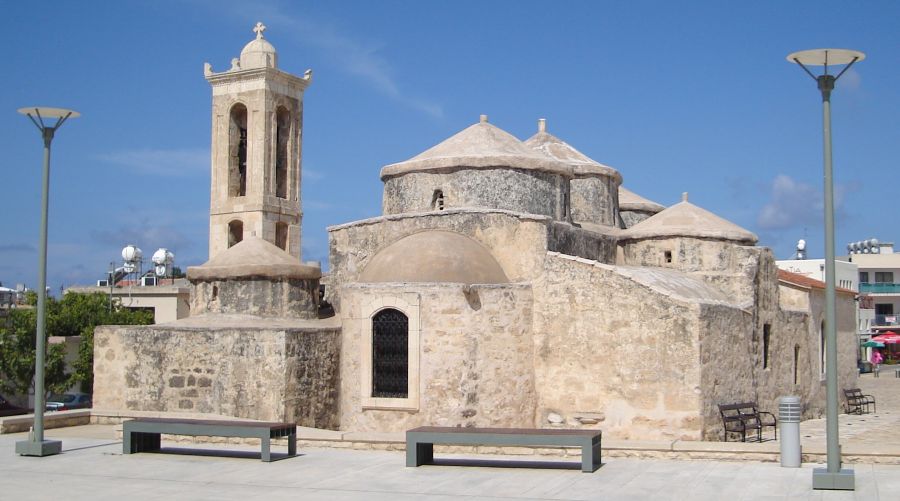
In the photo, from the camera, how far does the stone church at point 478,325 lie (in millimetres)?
13984

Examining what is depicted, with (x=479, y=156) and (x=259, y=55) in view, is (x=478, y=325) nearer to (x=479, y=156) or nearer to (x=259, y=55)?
(x=479, y=156)

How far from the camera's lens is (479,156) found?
1717 centimetres

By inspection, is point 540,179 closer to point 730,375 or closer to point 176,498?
point 730,375

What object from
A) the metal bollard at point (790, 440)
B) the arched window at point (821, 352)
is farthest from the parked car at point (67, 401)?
the metal bollard at point (790, 440)

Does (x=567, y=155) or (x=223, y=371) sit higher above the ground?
(x=567, y=155)

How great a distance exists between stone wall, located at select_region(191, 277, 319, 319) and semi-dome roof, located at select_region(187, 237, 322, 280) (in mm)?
111

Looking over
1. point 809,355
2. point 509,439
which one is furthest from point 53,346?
point 509,439

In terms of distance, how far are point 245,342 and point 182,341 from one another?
3.81 feet

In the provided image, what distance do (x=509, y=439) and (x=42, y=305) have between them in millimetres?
5405

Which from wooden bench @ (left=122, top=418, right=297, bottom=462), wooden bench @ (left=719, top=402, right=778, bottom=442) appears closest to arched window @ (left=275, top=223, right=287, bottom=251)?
wooden bench @ (left=719, top=402, right=778, bottom=442)

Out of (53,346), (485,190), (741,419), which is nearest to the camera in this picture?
(741,419)

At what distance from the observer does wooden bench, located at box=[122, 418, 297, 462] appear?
9930mm

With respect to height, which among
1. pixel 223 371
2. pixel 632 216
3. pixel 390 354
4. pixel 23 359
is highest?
pixel 632 216

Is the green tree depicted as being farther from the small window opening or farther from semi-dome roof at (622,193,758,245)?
Result: semi-dome roof at (622,193,758,245)
